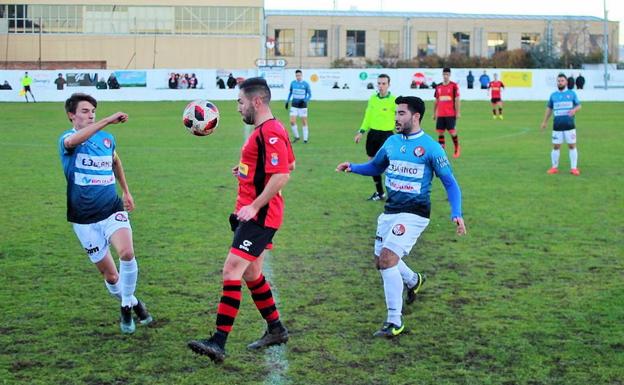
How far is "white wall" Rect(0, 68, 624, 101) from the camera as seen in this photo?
54.2 meters

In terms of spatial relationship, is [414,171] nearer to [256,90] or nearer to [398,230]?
[398,230]

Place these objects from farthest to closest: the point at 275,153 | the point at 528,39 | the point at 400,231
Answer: the point at 528,39, the point at 400,231, the point at 275,153

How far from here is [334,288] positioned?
9.43 metres

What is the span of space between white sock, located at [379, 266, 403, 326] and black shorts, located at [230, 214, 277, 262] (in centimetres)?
140

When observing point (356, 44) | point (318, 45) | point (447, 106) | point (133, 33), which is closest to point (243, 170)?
point (447, 106)

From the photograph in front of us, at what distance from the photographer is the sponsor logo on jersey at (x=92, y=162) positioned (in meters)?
7.55

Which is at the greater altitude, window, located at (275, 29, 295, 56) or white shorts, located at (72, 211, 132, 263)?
window, located at (275, 29, 295, 56)

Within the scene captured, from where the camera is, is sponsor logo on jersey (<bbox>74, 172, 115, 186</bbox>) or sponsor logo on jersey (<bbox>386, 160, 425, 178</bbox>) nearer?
sponsor logo on jersey (<bbox>74, 172, 115, 186</bbox>)

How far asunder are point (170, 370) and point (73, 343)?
1137 mm

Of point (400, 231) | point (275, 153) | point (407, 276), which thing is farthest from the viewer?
point (407, 276)

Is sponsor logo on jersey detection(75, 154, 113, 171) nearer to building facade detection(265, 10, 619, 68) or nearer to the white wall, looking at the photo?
the white wall

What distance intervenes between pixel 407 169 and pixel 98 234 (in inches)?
109

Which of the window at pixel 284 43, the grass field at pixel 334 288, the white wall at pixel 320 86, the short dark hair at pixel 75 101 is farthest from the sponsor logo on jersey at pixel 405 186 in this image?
the window at pixel 284 43

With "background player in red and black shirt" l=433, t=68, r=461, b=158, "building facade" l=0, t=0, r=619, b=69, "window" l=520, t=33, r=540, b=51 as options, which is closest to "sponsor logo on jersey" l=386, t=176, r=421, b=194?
"background player in red and black shirt" l=433, t=68, r=461, b=158
